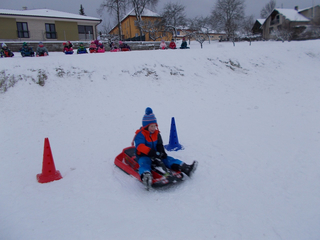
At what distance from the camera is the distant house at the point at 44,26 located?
2334 cm

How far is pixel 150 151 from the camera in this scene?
378cm

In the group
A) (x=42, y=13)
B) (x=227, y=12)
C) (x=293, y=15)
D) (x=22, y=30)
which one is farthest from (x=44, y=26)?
(x=293, y=15)

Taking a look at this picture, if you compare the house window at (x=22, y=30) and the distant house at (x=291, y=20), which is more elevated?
the distant house at (x=291, y=20)

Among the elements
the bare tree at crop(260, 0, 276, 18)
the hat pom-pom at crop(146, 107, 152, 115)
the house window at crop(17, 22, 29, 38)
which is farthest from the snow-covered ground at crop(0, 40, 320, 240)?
the bare tree at crop(260, 0, 276, 18)

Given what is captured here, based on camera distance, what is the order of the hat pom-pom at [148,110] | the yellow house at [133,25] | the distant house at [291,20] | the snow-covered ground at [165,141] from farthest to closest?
the yellow house at [133,25]
the distant house at [291,20]
the hat pom-pom at [148,110]
the snow-covered ground at [165,141]

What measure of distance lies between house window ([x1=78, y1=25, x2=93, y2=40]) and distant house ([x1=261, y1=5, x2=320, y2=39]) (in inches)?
1131

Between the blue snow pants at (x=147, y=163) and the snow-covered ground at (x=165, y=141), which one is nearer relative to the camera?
the snow-covered ground at (x=165, y=141)

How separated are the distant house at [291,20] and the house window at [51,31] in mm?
32993

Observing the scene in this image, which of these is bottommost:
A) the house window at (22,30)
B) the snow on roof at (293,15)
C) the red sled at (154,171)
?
the red sled at (154,171)

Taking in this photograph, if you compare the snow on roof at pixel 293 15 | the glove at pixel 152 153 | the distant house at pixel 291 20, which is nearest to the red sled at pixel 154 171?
the glove at pixel 152 153

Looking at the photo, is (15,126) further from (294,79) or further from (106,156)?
(294,79)

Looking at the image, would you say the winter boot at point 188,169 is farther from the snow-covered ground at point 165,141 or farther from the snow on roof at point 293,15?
the snow on roof at point 293,15

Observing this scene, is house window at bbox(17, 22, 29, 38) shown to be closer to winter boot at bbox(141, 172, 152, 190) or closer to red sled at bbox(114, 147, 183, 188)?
red sled at bbox(114, 147, 183, 188)

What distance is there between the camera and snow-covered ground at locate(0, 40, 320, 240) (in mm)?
2841
